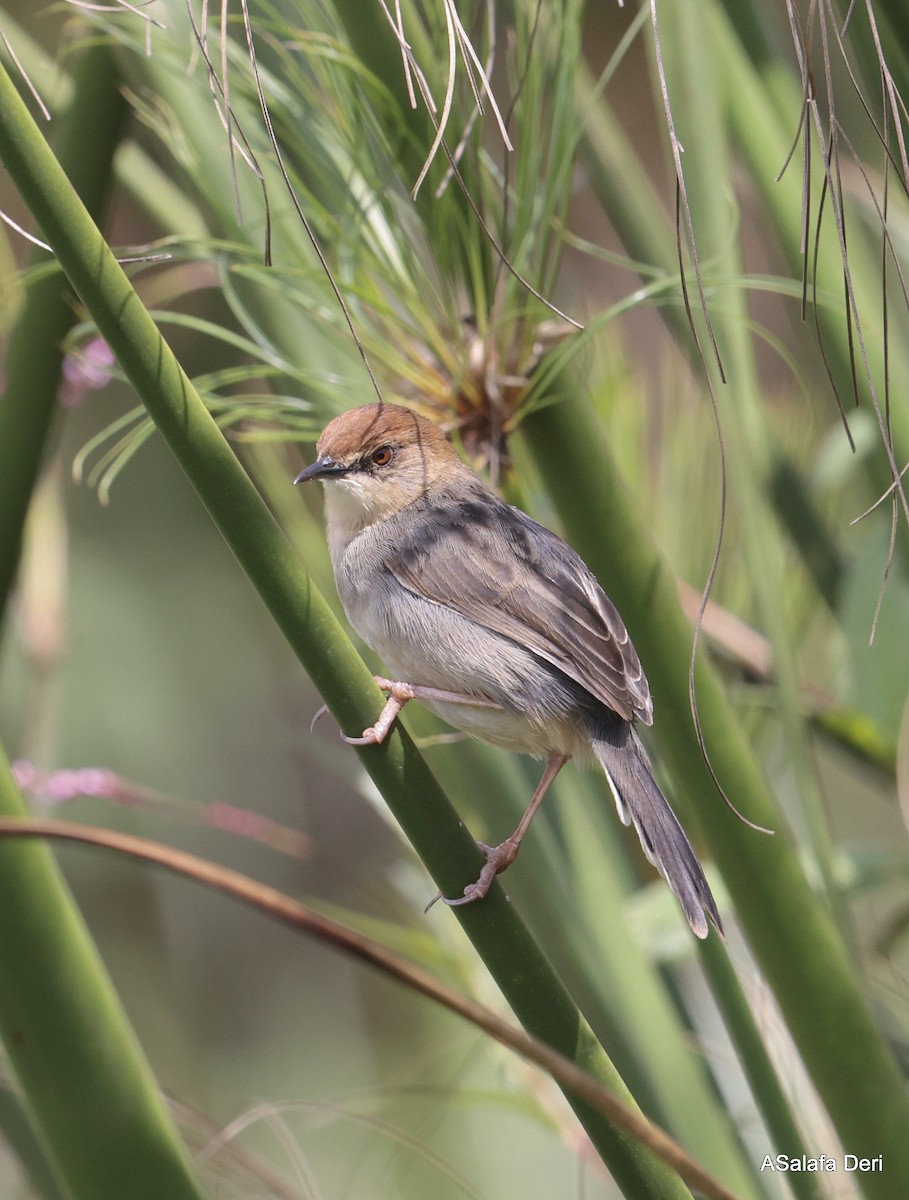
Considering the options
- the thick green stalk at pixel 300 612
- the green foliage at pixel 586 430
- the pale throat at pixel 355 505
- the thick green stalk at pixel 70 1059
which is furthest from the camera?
the pale throat at pixel 355 505

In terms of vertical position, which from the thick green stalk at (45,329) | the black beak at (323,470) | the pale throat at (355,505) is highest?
the thick green stalk at (45,329)

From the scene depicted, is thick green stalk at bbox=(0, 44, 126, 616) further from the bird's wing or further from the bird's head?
the bird's wing

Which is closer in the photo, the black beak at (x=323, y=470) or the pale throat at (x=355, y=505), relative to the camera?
the black beak at (x=323, y=470)

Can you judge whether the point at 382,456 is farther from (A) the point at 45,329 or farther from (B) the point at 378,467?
(A) the point at 45,329

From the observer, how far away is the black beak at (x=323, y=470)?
2.08 m

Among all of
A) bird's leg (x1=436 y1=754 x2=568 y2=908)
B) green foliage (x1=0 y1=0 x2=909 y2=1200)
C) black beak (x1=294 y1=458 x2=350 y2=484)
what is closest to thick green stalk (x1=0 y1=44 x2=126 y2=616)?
green foliage (x1=0 y1=0 x2=909 y2=1200)

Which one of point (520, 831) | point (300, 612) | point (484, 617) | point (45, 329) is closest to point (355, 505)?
point (484, 617)

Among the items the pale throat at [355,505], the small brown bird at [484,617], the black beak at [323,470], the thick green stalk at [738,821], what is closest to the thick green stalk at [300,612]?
the thick green stalk at [738,821]

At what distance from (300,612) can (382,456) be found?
119 centimetres

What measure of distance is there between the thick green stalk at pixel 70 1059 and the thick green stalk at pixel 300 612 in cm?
4

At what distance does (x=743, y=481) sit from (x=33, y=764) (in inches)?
52.6

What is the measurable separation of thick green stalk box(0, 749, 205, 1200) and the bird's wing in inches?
34.6

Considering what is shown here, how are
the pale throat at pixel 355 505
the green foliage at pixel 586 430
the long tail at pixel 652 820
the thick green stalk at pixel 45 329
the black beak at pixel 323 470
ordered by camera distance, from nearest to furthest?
the green foliage at pixel 586 430 → the long tail at pixel 652 820 → the thick green stalk at pixel 45 329 → the black beak at pixel 323 470 → the pale throat at pixel 355 505

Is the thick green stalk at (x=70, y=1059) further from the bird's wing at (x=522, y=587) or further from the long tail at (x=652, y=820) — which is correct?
the bird's wing at (x=522, y=587)
